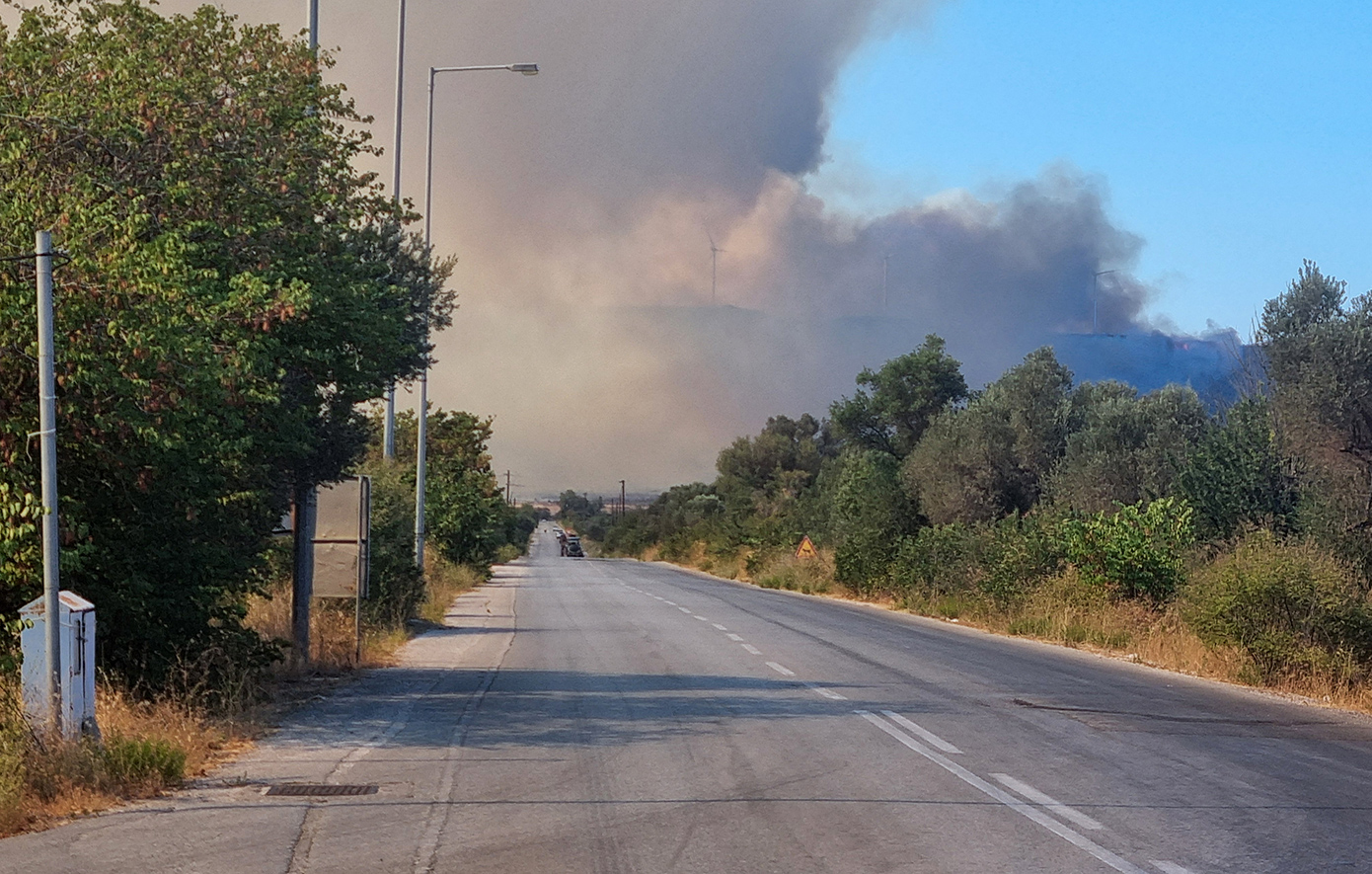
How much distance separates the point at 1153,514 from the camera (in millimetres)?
27719

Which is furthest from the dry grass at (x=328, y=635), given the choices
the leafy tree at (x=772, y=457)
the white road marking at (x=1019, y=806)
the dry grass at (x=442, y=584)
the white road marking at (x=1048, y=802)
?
the leafy tree at (x=772, y=457)

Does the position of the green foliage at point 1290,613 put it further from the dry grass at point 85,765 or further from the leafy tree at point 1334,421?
the dry grass at point 85,765

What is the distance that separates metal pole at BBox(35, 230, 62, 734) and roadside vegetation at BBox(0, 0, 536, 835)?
183 mm

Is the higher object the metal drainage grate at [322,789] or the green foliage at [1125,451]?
the green foliage at [1125,451]

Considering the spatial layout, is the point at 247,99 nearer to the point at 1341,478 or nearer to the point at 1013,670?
the point at 1013,670

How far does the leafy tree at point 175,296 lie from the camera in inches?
409

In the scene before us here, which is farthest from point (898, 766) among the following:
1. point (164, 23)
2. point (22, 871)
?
point (164, 23)

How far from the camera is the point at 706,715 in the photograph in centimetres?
1375

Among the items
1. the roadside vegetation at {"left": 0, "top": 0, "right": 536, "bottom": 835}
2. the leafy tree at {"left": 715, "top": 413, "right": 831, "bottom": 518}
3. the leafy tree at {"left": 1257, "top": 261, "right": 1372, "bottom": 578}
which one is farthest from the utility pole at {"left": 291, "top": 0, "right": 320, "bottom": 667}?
the leafy tree at {"left": 715, "top": 413, "right": 831, "bottom": 518}

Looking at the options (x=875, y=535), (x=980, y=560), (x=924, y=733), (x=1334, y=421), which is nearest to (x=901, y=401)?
(x=875, y=535)

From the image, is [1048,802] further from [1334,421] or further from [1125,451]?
[1125,451]

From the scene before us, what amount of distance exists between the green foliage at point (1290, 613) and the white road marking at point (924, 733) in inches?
283

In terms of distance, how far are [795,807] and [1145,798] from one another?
2.39m

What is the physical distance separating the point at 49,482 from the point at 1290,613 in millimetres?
15479
